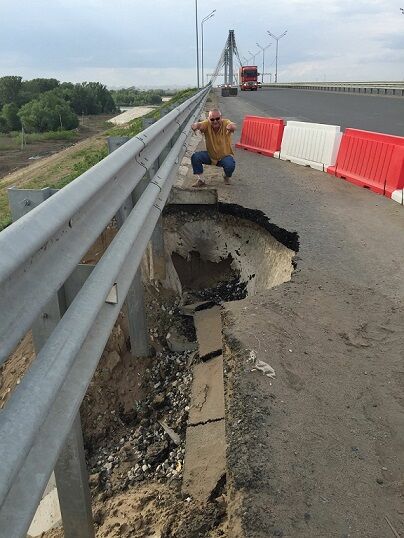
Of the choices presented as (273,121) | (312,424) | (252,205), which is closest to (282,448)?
(312,424)

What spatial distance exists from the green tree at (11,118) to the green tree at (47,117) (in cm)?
267

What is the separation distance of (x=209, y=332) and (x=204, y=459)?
1.64 metres

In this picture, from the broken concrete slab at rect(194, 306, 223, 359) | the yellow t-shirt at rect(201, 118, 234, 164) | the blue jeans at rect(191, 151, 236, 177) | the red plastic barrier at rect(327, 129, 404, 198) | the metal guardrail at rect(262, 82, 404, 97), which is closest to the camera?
the broken concrete slab at rect(194, 306, 223, 359)

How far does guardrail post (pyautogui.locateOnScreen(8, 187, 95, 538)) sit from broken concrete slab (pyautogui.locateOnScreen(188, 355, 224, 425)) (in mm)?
1133

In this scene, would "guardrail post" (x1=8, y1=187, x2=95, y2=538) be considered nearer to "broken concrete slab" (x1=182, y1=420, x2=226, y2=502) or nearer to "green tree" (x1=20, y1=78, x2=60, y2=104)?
"broken concrete slab" (x1=182, y1=420, x2=226, y2=502)

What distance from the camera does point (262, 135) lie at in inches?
426

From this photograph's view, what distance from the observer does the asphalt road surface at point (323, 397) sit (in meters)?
2.06

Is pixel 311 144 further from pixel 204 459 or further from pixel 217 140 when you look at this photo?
pixel 204 459

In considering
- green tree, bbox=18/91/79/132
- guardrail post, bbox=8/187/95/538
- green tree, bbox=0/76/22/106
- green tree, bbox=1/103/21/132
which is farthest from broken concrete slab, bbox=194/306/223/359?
green tree, bbox=0/76/22/106

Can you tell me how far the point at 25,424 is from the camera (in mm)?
1244

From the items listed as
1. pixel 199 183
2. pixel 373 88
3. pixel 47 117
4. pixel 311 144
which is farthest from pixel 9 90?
pixel 199 183

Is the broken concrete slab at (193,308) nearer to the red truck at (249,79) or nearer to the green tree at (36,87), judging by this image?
the red truck at (249,79)

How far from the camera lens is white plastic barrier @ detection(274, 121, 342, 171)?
27.8 ft

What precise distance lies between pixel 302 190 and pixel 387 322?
163 inches
